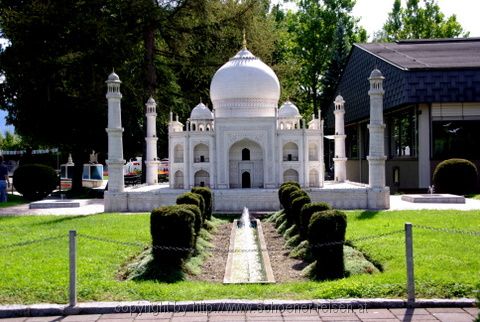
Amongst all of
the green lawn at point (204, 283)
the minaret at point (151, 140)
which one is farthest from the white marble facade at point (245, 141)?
the green lawn at point (204, 283)

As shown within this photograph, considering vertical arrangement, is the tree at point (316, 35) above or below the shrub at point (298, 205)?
above

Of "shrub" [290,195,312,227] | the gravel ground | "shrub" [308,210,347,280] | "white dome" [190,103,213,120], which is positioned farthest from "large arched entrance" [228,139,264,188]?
"shrub" [308,210,347,280]

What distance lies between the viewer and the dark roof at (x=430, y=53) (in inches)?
1187

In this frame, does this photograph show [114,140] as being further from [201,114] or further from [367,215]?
[367,215]

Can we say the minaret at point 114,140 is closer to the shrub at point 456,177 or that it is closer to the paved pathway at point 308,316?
the paved pathway at point 308,316

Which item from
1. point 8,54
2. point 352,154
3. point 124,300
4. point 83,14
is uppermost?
point 83,14

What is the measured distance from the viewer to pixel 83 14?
28.2 metres

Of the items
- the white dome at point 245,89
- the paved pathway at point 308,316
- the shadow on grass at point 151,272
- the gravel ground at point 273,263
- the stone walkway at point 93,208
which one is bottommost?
the gravel ground at point 273,263

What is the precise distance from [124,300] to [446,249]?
655 cm

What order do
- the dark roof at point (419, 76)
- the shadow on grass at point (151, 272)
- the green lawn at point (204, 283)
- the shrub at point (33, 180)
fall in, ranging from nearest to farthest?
the green lawn at point (204, 283) < the shadow on grass at point (151, 272) < the shrub at point (33, 180) < the dark roof at point (419, 76)

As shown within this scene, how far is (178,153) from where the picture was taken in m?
26.0

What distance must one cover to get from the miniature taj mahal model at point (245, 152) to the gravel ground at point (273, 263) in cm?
646

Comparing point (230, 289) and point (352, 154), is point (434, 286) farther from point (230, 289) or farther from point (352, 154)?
point (352, 154)

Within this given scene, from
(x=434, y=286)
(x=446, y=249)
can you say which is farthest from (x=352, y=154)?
(x=434, y=286)
